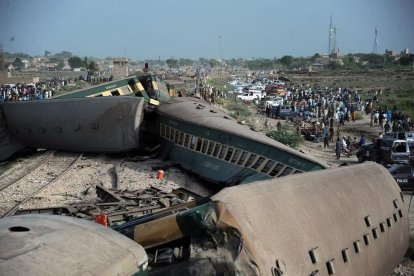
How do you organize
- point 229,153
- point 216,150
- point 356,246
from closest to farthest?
1. point 356,246
2. point 229,153
3. point 216,150

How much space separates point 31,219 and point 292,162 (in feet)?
39.4

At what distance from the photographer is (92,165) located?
2078cm

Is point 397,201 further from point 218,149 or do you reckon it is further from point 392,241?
point 218,149

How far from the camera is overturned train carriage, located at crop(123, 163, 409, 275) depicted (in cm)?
Answer: 427

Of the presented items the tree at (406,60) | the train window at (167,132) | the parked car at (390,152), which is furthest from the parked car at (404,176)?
the tree at (406,60)

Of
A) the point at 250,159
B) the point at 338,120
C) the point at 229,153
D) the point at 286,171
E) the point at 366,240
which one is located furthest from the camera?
the point at 338,120

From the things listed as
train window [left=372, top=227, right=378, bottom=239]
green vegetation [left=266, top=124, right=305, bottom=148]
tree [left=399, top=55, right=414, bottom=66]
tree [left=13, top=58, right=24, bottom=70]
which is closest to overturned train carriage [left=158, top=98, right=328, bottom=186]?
train window [left=372, top=227, right=378, bottom=239]

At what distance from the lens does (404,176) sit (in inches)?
802

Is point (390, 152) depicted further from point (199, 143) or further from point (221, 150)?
point (221, 150)

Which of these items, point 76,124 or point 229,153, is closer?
point 229,153

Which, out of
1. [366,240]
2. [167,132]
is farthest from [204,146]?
[366,240]

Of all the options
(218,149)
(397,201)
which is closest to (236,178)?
(218,149)

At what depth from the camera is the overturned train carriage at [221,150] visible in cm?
1591

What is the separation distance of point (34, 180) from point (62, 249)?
15009 millimetres
